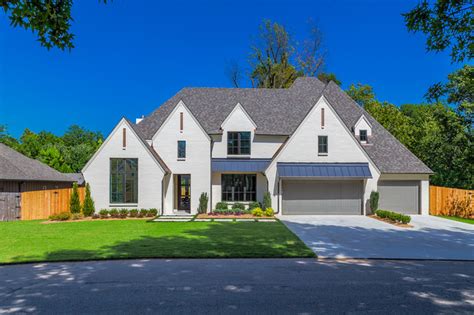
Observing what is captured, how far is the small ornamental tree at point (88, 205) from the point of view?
69.2 feet

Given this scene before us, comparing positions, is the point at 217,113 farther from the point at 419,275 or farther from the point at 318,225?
the point at 419,275

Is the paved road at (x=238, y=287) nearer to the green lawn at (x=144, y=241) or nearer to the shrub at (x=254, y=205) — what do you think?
the green lawn at (x=144, y=241)

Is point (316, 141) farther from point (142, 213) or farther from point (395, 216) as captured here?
point (142, 213)

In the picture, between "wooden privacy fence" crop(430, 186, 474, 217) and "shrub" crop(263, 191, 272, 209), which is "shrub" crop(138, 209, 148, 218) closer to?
"shrub" crop(263, 191, 272, 209)

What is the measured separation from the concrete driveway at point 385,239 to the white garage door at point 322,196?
3.26 meters

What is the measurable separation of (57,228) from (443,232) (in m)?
20.7

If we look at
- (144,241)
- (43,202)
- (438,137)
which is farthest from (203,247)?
(438,137)

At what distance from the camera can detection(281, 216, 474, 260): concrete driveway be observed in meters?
11.0

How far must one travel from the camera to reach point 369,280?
784 centimetres

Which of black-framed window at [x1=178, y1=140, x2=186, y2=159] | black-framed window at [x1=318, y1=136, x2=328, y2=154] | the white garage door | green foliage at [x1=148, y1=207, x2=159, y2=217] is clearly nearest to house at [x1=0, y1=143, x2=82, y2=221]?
green foliage at [x1=148, y1=207, x2=159, y2=217]

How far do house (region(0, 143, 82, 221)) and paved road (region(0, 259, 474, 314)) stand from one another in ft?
47.3

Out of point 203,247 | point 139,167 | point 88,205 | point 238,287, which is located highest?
point 139,167

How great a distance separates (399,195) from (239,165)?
42.4ft

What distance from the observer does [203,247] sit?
1153 centimetres
